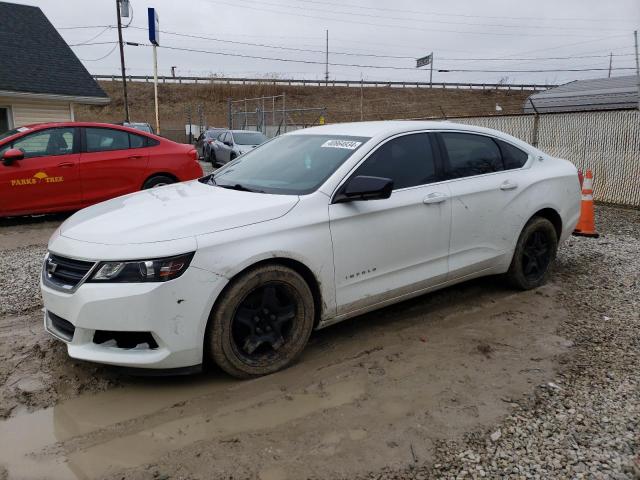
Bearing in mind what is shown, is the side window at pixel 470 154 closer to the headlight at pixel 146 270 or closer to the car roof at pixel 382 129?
the car roof at pixel 382 129

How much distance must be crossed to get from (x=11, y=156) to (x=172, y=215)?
18.0 ft

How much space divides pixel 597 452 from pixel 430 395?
35.8 inches

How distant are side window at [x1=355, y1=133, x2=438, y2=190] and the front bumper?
1.48m

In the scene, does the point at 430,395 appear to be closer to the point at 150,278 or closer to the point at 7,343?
the point at 150,278

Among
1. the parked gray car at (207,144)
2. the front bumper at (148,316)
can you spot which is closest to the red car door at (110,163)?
the front bumper at (148,316)

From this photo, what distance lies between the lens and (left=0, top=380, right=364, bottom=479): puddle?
8.46 feet

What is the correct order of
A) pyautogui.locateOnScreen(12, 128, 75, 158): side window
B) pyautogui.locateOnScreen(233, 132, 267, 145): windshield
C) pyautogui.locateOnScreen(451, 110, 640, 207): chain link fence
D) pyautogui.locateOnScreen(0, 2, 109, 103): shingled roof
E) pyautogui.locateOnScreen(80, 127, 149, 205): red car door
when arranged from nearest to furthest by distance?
pyautogui.locateOnScreen(12, 128, 75, 158): side window < pyautogui.locateOnScreen(80, 127, 149, 205): red car door < pyautogui.locateOnScreen(451, 110, 640, 207): chain link fence < pyautogui.locateOnScreen(0, 2, 109, 103): shingled roof < pyautogui.locateOnScreen(233, 132, 267, 145): windshield

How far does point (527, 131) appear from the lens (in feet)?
38.2

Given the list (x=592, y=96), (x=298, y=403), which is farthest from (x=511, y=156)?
(x=592, y=96)

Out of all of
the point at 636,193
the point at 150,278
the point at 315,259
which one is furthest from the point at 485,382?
the point at 636,193

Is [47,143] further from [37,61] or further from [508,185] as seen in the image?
[37,61]

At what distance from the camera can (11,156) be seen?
744 cm

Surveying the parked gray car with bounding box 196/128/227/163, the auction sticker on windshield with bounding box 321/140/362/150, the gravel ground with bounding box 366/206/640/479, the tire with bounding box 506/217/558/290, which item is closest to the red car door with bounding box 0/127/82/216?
the auction sticker on windshield with bounding box 321/140/362/150

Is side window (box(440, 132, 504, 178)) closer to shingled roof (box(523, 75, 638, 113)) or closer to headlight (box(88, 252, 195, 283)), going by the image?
headlight (box(88, 252, 195, 283))
